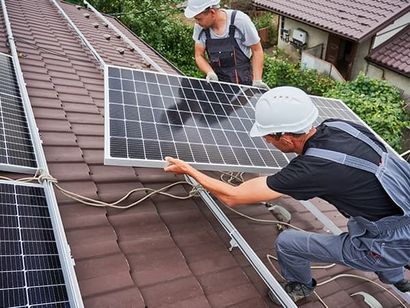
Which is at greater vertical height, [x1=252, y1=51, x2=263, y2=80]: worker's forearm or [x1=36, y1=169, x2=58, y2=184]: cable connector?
[x1=36, y1=169, x2=58, y2=184]: cable connector

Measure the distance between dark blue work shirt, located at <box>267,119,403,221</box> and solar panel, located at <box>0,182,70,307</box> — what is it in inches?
60.3

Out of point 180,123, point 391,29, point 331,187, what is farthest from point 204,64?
point 391,29

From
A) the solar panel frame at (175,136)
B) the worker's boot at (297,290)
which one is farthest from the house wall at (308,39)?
the worker's boot at (297,290)

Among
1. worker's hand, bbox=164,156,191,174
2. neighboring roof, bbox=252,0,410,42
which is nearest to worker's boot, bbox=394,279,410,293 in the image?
worker's hand, bbox=164,156,191,174

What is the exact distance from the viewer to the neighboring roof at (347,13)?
15398 mm

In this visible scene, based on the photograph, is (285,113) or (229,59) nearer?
(285,113)

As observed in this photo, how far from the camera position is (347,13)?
1692 cm

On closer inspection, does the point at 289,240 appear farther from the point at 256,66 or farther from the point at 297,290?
the point at 256,66

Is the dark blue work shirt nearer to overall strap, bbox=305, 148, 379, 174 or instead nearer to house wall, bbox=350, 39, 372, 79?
overall strap, bbox=305, 148, 379, 174

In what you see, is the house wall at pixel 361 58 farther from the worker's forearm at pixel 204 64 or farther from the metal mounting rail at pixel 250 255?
the metal mounting rail at pixel 250 255

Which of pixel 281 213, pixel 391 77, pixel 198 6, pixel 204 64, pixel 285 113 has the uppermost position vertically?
pixel 198 6

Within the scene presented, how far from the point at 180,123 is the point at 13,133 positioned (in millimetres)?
1421

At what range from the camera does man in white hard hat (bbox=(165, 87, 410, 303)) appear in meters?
2.58

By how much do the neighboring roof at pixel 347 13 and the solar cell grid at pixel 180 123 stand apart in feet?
43.4
